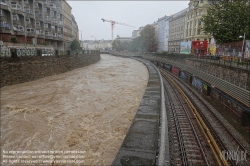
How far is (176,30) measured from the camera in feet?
244

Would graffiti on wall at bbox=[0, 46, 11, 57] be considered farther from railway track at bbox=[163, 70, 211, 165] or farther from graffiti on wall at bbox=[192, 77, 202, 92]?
graffiti on wall at bbox=[192, 77, 202, 92]

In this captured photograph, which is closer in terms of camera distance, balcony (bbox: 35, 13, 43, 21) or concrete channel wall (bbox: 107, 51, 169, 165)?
concrete channel wall (bbox: 107, 51, 169, 165)

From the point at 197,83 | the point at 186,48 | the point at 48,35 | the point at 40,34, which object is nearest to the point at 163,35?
the point at 186,48

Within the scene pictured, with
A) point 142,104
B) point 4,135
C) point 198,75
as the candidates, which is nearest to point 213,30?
point 198,75

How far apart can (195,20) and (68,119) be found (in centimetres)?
5641

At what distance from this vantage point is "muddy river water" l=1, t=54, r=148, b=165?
9758 millimetres

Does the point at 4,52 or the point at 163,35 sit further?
the point at 163,35

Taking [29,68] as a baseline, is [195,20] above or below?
above

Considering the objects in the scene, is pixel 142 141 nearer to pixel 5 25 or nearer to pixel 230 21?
pixel 230 21

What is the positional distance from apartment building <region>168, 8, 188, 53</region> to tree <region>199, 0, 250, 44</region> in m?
36.9

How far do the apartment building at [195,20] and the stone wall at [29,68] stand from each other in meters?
41.5

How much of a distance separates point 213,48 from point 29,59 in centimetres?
3239

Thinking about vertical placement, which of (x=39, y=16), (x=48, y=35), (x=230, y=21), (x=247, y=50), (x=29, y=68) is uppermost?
(x=39, y=16)

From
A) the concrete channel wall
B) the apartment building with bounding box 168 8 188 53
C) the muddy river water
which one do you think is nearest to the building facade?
the apartment building with bounding box 168 8 188 53
